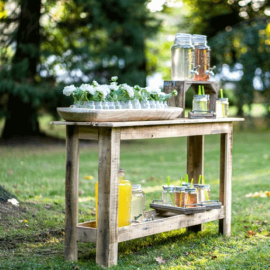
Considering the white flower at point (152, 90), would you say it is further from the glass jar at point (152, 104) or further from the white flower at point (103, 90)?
the white flower at point (103, 90)

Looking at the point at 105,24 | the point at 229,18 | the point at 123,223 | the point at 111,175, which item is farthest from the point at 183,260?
the point at 229,18

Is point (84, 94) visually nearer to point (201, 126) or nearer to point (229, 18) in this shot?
point (201, 126)

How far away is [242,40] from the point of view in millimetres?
12430

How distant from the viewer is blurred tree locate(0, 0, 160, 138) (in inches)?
417

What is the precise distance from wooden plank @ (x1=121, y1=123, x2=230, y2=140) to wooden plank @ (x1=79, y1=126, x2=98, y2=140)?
0.16 m

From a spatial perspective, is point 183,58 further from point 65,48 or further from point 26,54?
point 26,54

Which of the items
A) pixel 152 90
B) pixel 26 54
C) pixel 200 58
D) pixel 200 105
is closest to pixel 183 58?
pixel 200 58

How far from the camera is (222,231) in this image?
12.9ft

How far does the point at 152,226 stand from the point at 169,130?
2.12 feet

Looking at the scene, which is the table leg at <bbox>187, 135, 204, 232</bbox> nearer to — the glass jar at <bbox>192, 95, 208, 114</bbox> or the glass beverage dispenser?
the glass jar at <bbox>192, 95, 208, 114</bbox>

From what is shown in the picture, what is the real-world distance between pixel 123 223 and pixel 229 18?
12.5 m

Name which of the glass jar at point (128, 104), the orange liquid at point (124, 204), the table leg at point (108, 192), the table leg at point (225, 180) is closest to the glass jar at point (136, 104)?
the glass jar at point (128, 104)

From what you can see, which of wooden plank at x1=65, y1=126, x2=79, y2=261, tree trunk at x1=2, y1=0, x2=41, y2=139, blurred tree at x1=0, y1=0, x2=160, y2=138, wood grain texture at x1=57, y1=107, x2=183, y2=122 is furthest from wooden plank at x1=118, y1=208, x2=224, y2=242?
tree trunk at x1=2, y1=0, x2=41, y2=139

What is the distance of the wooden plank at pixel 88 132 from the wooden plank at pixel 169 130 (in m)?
0.16
